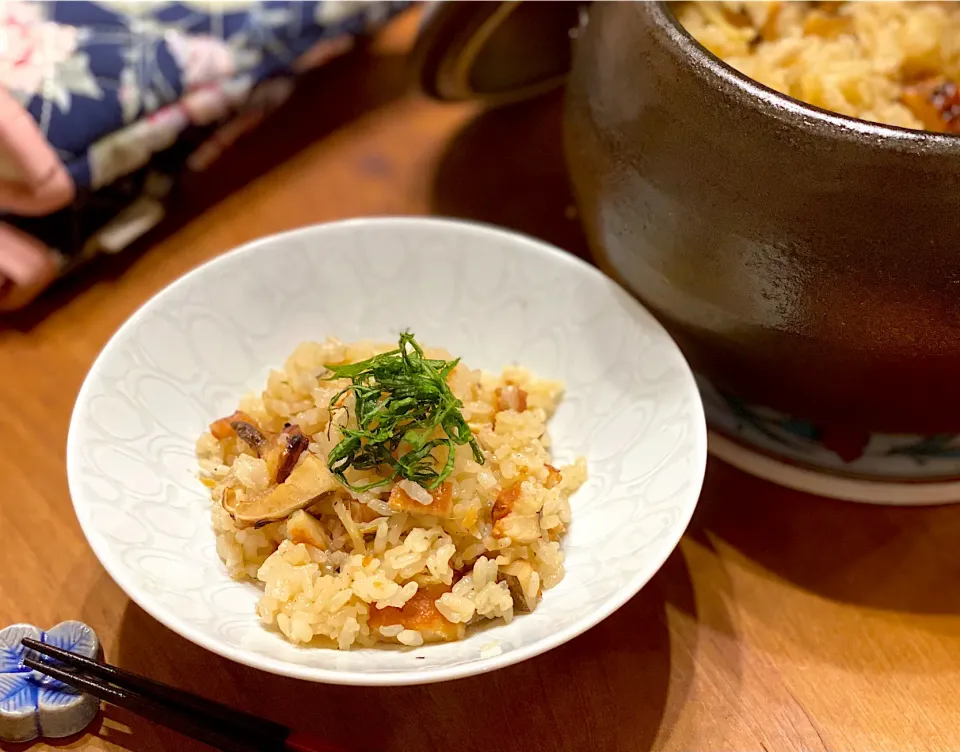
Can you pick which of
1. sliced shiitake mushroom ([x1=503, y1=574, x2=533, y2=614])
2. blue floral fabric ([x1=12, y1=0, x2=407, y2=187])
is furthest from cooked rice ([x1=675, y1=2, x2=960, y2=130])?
blue floral fabric ([x1=12, y1=0, x2=407, y2=187])

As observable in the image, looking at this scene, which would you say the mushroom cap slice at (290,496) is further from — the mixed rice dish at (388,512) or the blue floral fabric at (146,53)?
the blue floral fabric at (146,53)

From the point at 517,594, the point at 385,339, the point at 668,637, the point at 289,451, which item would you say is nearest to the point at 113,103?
the point at 385,339

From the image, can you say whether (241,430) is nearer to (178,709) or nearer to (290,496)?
(290,496)

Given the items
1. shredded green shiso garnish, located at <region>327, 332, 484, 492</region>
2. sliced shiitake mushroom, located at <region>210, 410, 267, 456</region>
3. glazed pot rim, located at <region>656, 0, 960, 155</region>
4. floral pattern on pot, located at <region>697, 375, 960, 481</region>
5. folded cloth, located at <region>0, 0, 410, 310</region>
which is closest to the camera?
glazed pot rim, located at <region>656, 0, 960, 155</region>

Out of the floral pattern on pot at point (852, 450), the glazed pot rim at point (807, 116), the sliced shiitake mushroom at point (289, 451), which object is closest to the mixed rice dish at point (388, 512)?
the sliced shiitake mushroom at point (289, 451)

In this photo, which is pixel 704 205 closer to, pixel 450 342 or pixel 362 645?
pixel 450 342

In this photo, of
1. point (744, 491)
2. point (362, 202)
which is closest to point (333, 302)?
point (362, 202)

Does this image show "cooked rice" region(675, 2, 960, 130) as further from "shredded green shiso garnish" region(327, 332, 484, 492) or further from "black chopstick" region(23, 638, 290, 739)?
"black chopstick" region(23, 638, 290, 739)

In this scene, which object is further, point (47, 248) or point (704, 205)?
point (47, 248)

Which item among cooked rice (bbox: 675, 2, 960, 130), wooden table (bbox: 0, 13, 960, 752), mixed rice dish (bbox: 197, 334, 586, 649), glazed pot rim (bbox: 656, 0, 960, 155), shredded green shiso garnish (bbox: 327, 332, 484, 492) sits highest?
glazed pot rim (bbox: 656, 0, 960, 155)
